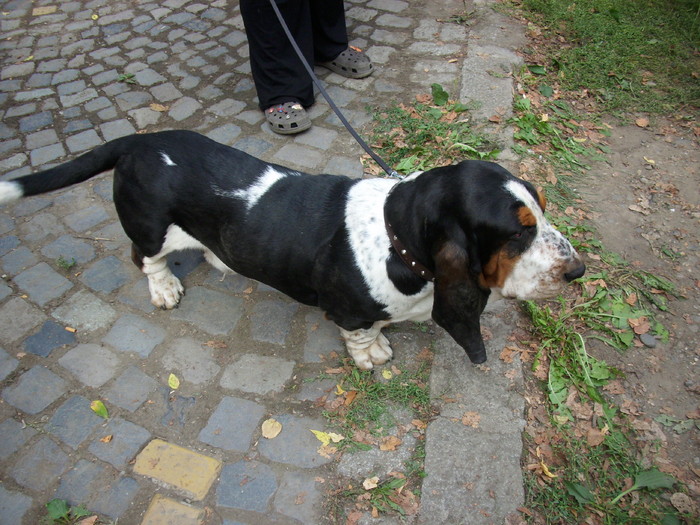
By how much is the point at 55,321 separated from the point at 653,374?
355cm

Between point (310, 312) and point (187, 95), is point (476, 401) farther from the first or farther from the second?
point (187, 95)

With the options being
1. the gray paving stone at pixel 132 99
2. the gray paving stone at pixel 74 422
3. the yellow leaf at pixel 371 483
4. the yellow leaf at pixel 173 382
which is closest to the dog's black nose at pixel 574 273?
the yellow leaf at pixel 371 483

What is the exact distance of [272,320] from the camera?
333 cm

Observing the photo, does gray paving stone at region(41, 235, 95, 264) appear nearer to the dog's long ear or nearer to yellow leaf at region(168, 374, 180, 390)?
yellow leaf at region(168, 374, 180, 390)

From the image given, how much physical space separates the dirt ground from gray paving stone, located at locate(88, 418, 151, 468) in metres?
2.57

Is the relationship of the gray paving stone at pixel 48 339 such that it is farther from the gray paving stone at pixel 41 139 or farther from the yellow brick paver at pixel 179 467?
the gray paving stone at pixel 41 139

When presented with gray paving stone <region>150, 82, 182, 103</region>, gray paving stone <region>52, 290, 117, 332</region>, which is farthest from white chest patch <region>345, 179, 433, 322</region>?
gray paving stone <region>150, 82, 182, 103</region>

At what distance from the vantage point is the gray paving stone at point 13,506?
250 centimetres

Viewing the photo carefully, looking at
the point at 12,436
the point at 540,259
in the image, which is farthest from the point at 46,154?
the point at 540,259

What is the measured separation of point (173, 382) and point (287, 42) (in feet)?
9.31

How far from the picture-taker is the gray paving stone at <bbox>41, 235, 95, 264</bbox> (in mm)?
3623

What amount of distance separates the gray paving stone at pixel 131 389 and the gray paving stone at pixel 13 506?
1.92 feet

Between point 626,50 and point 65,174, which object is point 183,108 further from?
point 626,50

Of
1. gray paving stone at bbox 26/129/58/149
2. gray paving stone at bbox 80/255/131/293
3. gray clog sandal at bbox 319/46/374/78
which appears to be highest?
gray clog sandal at bbox 319/46/374/78
